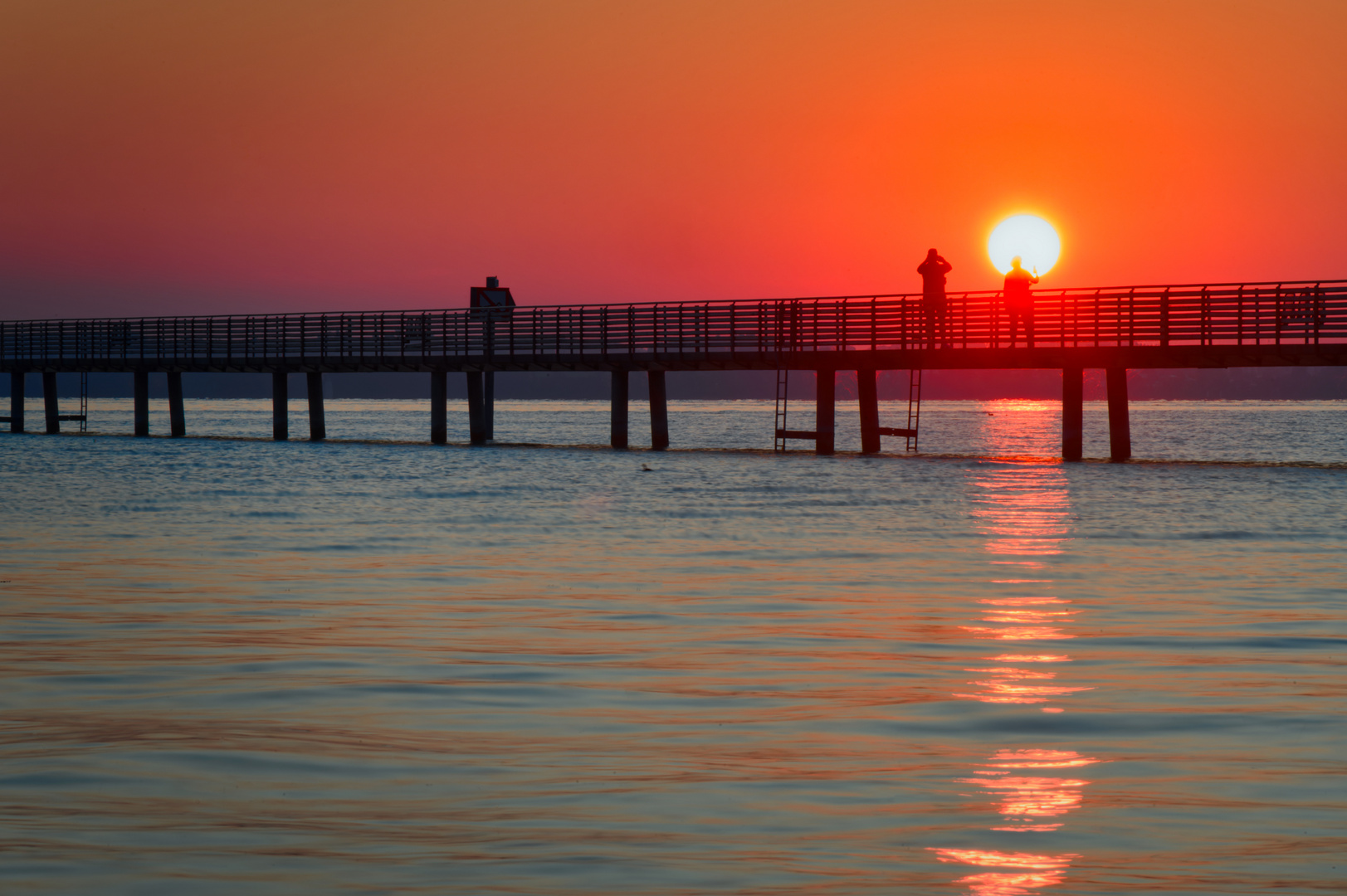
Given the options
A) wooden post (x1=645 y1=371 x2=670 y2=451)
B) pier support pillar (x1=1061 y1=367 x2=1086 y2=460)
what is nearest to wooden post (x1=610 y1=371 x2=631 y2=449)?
wooden post (x1=645 y1=371 x2=670 y2=451)

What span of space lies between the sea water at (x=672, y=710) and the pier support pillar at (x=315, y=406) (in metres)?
32.1

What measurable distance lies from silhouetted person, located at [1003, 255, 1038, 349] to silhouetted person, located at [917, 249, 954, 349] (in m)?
1.30

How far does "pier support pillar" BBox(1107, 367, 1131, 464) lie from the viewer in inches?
1302

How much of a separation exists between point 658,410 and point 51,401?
30851 millimetres

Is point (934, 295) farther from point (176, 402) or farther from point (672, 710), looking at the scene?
point (176, 402)

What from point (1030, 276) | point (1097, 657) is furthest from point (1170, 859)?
point (1030, 276)

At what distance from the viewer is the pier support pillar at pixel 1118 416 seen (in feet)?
108

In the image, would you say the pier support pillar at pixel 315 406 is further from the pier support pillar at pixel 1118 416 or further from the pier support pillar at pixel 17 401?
the pier support pillar at pixel 1118 416

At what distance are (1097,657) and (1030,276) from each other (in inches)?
949

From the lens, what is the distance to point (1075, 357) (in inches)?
1260

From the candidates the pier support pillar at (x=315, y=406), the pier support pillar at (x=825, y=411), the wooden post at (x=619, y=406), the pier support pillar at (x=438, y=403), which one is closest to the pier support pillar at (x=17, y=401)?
the pier support pillar at (x=315, y=406)

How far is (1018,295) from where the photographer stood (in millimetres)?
31375

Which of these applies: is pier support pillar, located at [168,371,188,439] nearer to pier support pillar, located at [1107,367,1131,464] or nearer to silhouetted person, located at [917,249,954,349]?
silhouetted person, located at [917,249,954,349]

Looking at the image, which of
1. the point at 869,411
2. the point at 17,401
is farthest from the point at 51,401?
the point at 869,411
